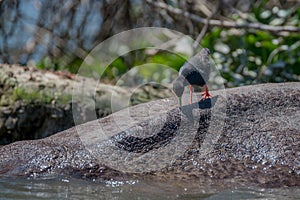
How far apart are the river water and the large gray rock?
4.2 inches

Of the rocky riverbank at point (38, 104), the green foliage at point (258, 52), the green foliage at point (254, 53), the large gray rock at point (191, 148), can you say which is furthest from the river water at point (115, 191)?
the green foliage at point (258, 52)

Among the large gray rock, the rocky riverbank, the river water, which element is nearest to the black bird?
the large gray rock

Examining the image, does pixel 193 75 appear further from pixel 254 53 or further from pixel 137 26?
pixel 137 26

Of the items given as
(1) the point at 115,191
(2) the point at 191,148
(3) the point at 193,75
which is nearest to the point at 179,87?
(3) the point at 193,75

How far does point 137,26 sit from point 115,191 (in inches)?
234

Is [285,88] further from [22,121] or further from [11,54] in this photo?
[11,54]

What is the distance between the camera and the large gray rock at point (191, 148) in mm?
3986

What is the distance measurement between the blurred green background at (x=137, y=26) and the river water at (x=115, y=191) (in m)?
4.69

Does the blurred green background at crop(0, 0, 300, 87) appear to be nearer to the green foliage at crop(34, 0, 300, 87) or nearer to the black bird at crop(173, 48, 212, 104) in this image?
the green foliage at crop(34, 0, 300, 87)

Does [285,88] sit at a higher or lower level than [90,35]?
lower

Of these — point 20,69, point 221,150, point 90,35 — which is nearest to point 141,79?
point 90,35

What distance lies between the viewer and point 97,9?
927 centimetres

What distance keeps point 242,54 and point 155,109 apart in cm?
427

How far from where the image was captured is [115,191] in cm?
383
